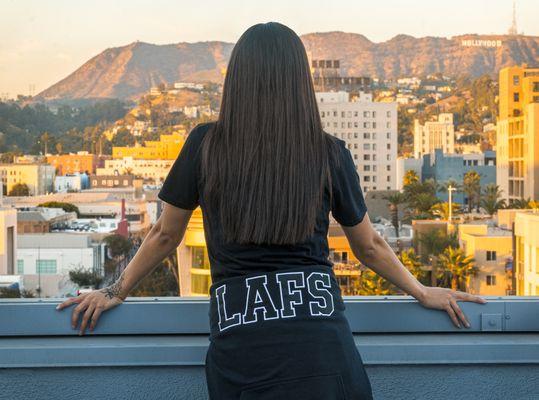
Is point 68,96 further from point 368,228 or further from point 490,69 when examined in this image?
point 490,69

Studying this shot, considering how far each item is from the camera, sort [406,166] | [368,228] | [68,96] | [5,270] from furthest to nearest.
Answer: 1. [406,166]
2. [68,96]
3. [5,270]
4. [368,228]

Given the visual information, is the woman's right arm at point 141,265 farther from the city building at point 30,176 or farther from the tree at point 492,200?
the tree at point 492,200

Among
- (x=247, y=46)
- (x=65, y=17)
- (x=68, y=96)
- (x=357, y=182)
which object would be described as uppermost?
(x=65, y=17)

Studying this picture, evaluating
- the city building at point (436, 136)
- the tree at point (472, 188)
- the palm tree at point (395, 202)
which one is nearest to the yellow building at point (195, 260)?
the palm tree at point (395, 202)

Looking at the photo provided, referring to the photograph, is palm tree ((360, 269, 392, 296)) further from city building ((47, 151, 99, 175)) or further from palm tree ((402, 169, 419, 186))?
palm tree ((402, 169, 419, 186))

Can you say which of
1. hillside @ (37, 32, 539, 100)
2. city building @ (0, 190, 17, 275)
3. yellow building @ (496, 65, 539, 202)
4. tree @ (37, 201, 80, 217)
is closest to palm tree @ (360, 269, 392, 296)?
hillside @ (37, 32, 539, 100)

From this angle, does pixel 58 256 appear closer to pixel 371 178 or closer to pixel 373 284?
pixel 373 284

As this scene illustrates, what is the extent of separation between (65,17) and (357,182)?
65.8 ft

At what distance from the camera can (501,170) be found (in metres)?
37.5

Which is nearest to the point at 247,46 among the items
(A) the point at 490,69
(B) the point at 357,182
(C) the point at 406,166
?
(B) the point at 357,182

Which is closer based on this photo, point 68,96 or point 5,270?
point 5,270

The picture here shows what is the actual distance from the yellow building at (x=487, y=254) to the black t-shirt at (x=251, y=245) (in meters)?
13.8

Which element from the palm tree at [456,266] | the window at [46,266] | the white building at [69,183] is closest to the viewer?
the window at [46,266]

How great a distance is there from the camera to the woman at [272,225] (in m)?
1.22
